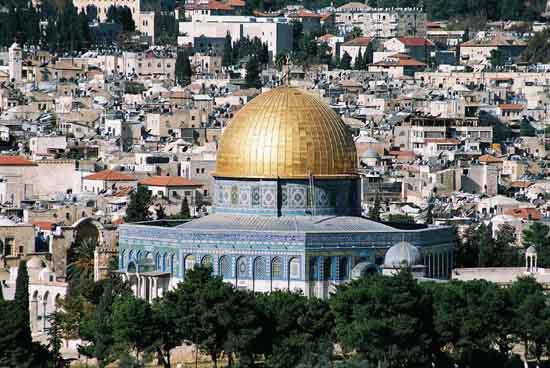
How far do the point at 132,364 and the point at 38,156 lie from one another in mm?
47018

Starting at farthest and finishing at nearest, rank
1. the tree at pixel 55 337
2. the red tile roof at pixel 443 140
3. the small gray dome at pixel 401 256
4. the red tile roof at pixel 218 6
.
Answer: the red tile roof at pixel 218 6, the red tile roof at pixel 443 140, the small gray dome at pixel 401 256, the tree at pixel 55 337

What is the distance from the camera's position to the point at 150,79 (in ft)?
433

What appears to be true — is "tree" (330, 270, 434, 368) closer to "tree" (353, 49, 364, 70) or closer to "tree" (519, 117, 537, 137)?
"tree" (519, 117, 537, 137)

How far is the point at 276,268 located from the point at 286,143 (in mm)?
3122

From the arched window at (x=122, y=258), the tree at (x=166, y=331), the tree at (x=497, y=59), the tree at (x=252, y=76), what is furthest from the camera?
the tree at (x=497, y=59)

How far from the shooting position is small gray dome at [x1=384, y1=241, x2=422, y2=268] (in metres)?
58.8

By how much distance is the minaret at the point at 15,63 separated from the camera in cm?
12962

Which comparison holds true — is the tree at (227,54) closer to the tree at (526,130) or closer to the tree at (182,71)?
the tree at (182,71)

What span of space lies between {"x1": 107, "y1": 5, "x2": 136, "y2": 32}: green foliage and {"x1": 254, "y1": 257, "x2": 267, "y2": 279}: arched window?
308 ft

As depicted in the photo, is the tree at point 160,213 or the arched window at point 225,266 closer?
the arched window at point 225,266

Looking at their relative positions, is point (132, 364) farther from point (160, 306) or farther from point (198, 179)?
point (198, 179)

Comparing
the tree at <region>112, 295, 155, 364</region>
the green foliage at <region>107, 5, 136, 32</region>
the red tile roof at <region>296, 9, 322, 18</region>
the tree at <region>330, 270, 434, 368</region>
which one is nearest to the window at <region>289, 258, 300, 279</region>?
the tree at <region>330, 270, 434, 368</region>

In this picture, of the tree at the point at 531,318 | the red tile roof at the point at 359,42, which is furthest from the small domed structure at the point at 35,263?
the red tile roof at the point at 359,42

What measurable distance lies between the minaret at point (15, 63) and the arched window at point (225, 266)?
229ft
